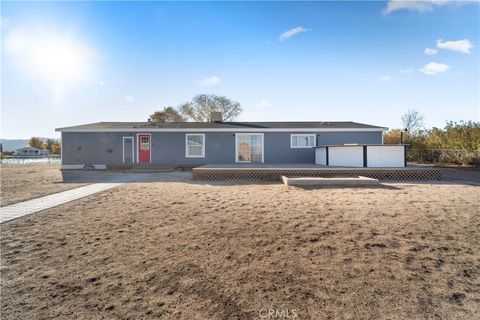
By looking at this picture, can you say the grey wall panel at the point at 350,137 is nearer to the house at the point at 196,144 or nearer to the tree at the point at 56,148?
the house at the point at 196,144

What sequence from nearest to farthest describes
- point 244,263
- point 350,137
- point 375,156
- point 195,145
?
point 244,263 → point 375,156 → point 350,137 → point 195,145

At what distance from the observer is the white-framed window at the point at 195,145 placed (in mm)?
14820


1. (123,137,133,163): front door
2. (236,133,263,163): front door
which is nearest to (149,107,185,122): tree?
(123,137,133,163): front door

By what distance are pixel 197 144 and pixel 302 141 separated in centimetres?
696

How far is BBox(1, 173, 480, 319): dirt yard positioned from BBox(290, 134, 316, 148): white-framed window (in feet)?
31.7

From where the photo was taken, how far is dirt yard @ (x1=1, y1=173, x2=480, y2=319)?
2094 millimetres

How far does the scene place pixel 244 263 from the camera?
2838mm

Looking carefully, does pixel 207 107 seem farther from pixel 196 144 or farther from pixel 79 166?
pixel 79 166

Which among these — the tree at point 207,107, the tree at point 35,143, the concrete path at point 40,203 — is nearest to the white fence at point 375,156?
the concrete path at point 40,203

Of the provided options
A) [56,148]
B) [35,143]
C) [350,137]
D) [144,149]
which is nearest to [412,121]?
[350,137]

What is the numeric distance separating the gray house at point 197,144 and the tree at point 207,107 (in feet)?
62.6

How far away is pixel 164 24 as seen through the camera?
12.0 metres

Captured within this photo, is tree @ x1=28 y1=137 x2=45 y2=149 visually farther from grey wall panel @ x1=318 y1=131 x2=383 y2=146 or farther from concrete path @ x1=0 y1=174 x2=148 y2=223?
grey wall panel @ x1=318 y1=131 x2=383 y2=146

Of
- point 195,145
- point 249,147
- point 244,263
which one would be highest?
point 195,145
